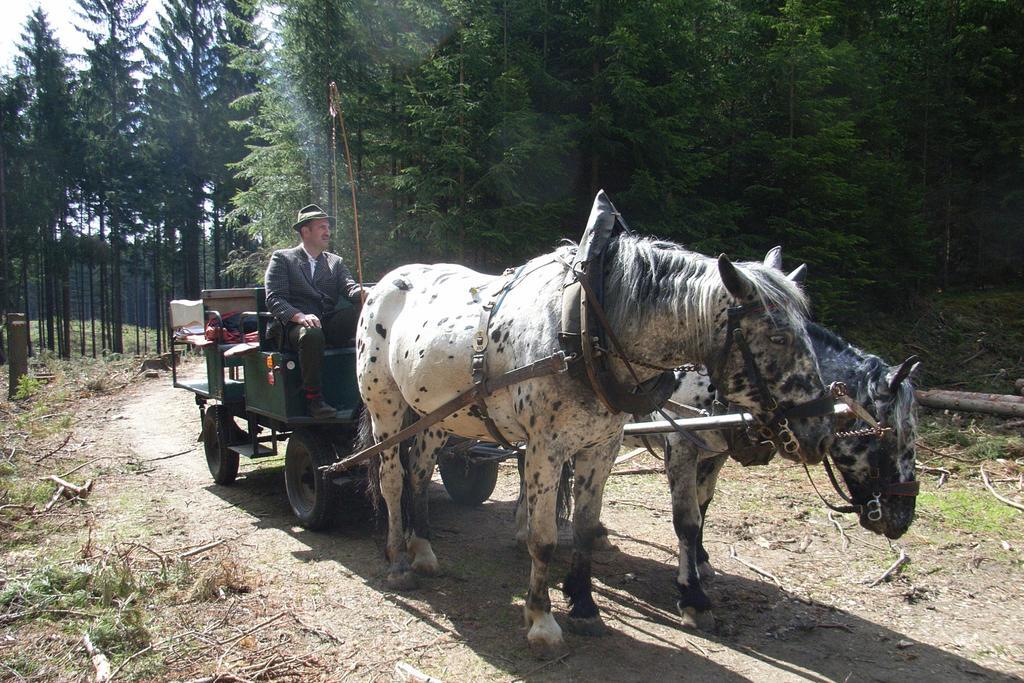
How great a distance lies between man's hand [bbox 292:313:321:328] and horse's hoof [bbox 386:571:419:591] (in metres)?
1.95

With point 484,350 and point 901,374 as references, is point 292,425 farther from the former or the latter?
point 901,374

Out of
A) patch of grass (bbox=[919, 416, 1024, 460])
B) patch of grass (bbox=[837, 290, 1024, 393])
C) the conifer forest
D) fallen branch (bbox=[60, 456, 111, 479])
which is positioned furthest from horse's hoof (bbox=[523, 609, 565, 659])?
patch of grass (bbox=[837, 290, 1024, 393])

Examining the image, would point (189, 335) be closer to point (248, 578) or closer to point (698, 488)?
point (248, 578)

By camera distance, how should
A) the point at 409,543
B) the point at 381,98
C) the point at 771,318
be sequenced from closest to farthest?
the point at 771,318, the point at 409,543, the point at 381,98

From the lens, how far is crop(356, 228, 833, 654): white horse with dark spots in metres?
2.99

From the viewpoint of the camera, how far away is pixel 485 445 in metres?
6.02

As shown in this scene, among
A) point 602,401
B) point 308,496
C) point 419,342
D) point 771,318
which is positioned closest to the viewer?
point 771,318

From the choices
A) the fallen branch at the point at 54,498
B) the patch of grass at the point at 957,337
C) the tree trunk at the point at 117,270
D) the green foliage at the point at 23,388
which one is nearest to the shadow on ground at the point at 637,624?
the fallen branch at the point at 54,498

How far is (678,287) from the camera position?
3.24 meters

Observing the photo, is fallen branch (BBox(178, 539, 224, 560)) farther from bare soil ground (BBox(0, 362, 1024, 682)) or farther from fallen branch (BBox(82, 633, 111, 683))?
fallen branch (BBox(82, 633, 111, 683))

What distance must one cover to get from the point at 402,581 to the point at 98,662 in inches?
69.7

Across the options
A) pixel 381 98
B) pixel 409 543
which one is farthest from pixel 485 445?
pixel 381 98

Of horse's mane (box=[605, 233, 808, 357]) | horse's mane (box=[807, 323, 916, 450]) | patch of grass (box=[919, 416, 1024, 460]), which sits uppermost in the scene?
horse's mane (box=[605, 233, 808, 357])

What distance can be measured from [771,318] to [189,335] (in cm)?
652
